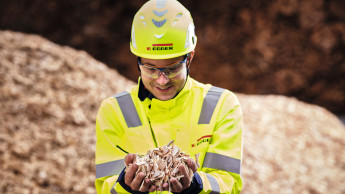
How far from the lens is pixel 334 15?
8.86m

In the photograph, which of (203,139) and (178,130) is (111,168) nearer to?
(178,130)

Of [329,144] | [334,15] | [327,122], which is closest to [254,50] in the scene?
[334,15]

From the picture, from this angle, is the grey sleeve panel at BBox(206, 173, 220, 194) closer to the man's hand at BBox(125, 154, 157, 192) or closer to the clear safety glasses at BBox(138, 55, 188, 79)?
the man's hand at BBox(125, 154, 157, 192)

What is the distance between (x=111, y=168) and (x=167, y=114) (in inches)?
19.1

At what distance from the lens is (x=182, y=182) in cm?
185

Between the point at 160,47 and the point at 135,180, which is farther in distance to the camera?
the point at 160,47

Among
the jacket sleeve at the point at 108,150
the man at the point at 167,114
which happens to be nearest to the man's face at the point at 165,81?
the man at the point at 167,114

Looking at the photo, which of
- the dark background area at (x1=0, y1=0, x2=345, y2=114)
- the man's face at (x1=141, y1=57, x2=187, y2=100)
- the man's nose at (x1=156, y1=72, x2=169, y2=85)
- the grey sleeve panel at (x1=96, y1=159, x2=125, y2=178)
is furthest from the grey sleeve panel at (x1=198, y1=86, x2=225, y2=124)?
the dark background area at (x1=0, y1=0, x2=345, y2=114)

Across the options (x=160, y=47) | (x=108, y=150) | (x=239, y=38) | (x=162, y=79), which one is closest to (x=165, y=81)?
(x=162, y=79)

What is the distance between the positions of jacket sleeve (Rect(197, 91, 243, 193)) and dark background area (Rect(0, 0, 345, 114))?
7.26 meters

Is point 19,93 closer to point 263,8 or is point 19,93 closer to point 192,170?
point 192,170

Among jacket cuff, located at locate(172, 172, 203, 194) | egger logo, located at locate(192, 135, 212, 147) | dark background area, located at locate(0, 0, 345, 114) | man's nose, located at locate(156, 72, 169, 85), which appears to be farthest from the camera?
dark background area, located at locate(0, 0, 345, 114)

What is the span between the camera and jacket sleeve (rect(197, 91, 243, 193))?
210cm

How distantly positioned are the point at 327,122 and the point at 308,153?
1.57 metres
